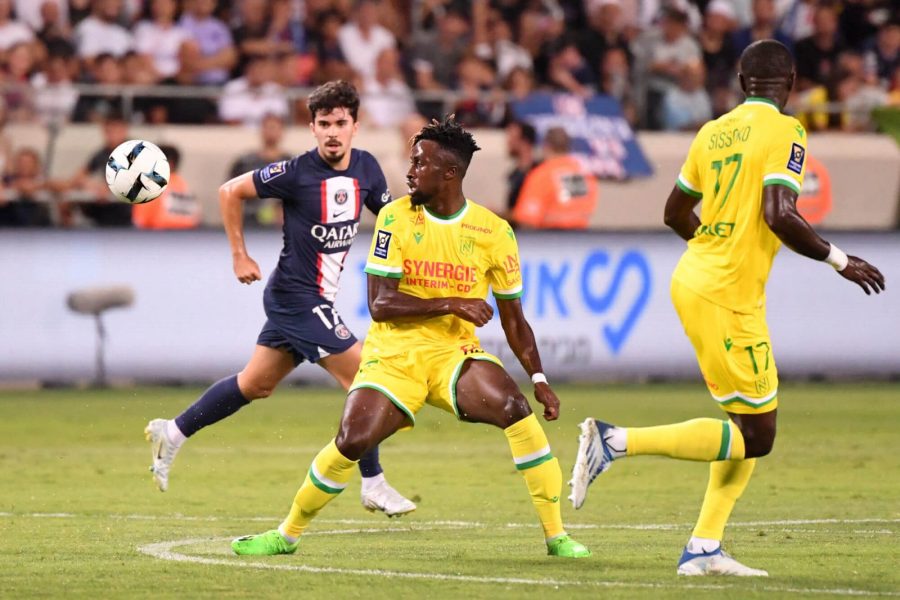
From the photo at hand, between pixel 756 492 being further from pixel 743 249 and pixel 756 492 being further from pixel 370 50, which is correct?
pixel 370 50

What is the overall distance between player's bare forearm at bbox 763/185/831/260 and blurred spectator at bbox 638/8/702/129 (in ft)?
47.6

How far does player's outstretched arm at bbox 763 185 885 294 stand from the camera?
21.7 feet

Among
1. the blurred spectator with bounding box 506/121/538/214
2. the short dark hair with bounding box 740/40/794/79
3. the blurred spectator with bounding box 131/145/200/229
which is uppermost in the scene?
the short dark hair with bounding box 740/40/794/79

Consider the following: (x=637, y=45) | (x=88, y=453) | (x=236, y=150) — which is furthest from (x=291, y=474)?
(x=637, y=45)

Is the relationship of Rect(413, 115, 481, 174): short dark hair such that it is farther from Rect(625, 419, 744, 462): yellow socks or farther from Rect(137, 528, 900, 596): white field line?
Rect(137, 528, 900, 596): white field line

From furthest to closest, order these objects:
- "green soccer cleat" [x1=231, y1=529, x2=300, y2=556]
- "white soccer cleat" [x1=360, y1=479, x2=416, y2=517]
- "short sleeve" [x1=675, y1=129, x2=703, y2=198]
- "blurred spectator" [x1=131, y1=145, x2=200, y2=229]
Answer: "blurred spectator" [x1=131, y1=145, x2=200, y2=229] → "white soccer cleat" [x1=360, y1=479, x2=416, y2=517] → "green soccer cleat" [x1=231, y1=529, x2=300, y2=556] → "short sleeve" [x1=675, y1=129, x2=703, y2=198]

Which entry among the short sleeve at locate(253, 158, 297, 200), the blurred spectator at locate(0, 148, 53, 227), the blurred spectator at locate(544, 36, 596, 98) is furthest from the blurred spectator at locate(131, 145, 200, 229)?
the short sleeve at locate(253, 158, 297, 200)

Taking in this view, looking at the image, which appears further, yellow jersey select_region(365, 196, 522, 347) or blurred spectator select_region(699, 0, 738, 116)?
blurred spectator select_region(699, 0, 738, 116)

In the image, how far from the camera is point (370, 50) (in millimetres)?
20391

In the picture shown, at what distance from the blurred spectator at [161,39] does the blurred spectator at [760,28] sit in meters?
7.34

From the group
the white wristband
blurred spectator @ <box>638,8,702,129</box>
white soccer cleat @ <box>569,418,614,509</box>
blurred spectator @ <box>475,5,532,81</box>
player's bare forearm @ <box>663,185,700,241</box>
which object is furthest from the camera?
blurred spectator @ <box>638,8,702,129</box>

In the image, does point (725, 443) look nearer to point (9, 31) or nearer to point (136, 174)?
point (136, 174)

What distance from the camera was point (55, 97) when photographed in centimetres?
1833

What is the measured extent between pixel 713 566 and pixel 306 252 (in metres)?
3.65
